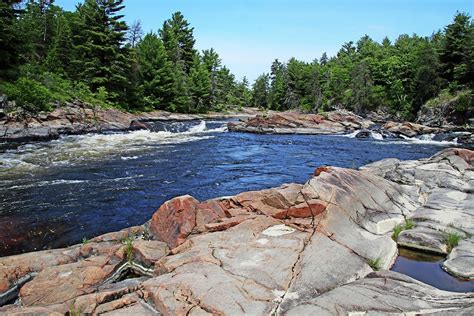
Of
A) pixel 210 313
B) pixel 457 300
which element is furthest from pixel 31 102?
pixel 457 300

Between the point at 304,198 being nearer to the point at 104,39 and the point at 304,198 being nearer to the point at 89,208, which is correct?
the point at 89,208

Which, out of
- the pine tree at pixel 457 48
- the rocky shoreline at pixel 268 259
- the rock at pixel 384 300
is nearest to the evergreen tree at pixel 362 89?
the pine tree at pixel 457 48

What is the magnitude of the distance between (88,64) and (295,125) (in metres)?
26.1

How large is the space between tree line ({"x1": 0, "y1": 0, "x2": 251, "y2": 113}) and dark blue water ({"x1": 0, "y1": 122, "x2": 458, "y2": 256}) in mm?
9469

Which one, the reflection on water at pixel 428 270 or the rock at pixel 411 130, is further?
the rock at pixel 411 130

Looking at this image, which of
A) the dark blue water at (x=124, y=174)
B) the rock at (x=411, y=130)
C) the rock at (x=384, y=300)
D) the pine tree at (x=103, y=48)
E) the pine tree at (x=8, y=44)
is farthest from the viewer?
the pine tree at (x=103, y=48)

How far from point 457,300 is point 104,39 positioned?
149 ft

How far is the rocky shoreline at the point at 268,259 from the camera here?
468cm

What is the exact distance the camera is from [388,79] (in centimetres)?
6738

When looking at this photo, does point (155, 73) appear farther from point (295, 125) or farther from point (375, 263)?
point (375, 263)

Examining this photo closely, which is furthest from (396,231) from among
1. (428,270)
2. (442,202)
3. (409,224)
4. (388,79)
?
(388,79)

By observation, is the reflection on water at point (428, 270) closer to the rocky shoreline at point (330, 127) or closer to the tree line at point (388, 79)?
the rocky shoreline at point (330, 127)

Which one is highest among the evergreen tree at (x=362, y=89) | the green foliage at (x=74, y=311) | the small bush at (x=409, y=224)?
the evergreen tree at (x=362, y=89)

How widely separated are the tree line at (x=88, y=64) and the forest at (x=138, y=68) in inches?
3.9
